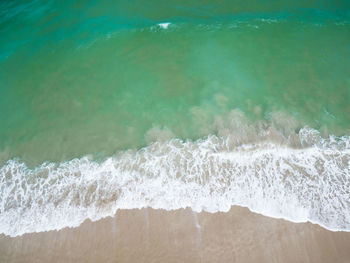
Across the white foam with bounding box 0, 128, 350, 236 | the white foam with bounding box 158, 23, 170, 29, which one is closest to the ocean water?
the white foam with bounding box 0, 128, 350, 236

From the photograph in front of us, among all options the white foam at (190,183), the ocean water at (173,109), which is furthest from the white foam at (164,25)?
the white foam at (190,183)

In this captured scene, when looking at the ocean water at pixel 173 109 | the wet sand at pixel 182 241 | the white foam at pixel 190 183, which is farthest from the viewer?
the ocean water at pixel 173 109

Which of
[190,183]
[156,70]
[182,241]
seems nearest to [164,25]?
[156,70]

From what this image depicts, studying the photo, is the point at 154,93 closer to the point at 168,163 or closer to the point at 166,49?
the point at 166,49

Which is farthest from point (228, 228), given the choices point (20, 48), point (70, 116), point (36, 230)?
point (20, 48)

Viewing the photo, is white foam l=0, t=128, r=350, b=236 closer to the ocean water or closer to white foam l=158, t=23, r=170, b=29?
the ocean water

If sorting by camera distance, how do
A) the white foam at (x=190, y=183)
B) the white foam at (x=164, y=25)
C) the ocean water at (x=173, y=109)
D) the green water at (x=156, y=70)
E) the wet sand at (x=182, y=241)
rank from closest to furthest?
the wet sand at (x=182, y=241) → the white foam at (x=190, y=183) → the ocean water at (x=173, y=109) → the green water at (x=156, y=70) → the white foam at (x=164, y=25)

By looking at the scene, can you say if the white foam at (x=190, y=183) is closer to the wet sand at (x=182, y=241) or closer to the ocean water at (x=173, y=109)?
the ocean water at (x=173, y=109)
